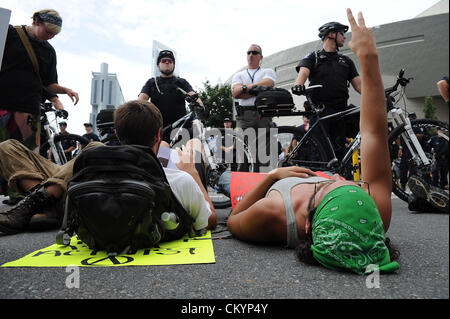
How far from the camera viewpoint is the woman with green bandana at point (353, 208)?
1192 millimetres

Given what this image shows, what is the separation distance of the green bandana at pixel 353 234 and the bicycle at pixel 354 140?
2324mm

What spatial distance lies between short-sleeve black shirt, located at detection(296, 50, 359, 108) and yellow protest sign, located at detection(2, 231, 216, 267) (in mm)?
2715

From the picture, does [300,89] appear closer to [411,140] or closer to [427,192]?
[411,140]

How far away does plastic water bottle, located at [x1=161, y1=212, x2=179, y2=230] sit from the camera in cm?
172

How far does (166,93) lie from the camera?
4.20 metres

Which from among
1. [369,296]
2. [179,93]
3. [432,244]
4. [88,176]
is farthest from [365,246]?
[179,93]

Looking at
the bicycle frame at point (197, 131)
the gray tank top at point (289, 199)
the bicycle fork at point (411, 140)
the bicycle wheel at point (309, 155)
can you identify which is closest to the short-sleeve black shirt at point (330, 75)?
the bicycle wheel at point (309, 155)

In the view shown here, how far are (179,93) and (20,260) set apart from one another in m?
3.07

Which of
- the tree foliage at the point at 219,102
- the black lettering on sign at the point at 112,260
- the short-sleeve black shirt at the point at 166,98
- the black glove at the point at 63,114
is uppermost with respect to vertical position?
the tree foliage at the point at 219,102

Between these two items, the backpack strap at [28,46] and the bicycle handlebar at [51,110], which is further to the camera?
the bicycle handlebar at [51,110]

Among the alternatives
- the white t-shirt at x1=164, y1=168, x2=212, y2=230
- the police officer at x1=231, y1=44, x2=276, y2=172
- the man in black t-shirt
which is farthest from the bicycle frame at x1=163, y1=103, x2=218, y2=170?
the white t-shirt at x1=164, y1=168, x2=212, y2=230

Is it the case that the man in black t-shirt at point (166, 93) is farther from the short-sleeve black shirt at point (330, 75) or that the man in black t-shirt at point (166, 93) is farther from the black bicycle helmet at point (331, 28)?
the black bicycle helmet at point (331, 28)

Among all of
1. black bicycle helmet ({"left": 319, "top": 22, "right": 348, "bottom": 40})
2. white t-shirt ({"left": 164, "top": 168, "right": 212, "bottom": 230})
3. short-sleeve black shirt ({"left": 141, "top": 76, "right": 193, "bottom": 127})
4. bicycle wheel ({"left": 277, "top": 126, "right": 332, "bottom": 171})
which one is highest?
black bicycle helmet ({"left": 319, "top": 22, "right": 348, "bottom": 40})

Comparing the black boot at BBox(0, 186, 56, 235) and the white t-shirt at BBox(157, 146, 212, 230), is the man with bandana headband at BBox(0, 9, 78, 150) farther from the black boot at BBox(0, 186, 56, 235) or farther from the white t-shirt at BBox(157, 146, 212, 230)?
the white t-shirt at BBox(157, 146, 212, 230)
